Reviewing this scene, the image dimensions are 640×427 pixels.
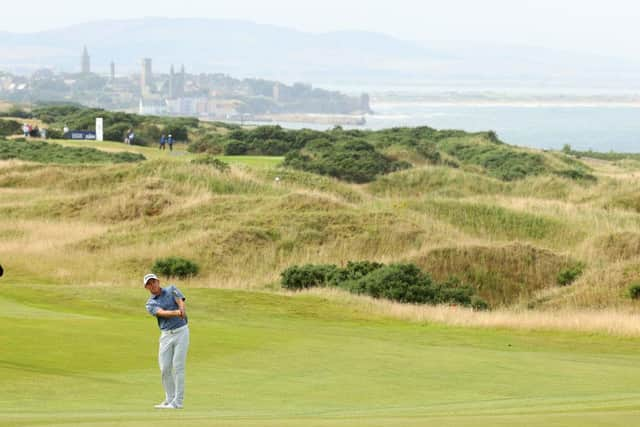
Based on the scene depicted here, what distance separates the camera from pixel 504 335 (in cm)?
2481

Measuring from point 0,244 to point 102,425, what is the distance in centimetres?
3238

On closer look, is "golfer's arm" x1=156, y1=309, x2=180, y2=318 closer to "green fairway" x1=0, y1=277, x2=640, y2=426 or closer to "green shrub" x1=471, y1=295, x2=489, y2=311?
"green fairway" x1=0, y1=277, x2=640, y2=426

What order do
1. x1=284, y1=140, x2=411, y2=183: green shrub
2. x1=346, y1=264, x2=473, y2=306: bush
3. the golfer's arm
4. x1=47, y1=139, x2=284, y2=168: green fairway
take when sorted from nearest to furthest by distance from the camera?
the golfer's arm
x1=346, y1=264, x2=473, y2=306: bush
x1=284, y1=140, x2=411, y2=183: green shrub
x1=47, y1=139, x2=284, y2=168: green fairway

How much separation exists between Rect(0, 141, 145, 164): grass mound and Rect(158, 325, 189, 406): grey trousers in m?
57.3

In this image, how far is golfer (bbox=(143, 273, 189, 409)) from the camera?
1383 cm

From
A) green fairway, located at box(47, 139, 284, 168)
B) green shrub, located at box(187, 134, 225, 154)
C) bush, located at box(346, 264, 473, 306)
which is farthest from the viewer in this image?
green shrub, located at box(187, 134, 225, 154)

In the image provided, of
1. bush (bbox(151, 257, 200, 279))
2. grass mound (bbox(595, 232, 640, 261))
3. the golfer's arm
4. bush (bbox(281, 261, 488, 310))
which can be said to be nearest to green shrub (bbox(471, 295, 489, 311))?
bush (bbox(281, 261, 488, 310))

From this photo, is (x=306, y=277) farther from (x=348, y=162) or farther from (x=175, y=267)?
(x=348, y=162)

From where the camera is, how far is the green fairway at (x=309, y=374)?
12531 millimetres

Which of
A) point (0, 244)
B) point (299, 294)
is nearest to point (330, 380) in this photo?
point (299, 294)

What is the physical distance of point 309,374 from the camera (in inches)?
660

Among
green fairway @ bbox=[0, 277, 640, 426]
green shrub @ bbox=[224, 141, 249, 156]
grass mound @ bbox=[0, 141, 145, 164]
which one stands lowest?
green shrub @ bbox=[224, 141, 249, 156]

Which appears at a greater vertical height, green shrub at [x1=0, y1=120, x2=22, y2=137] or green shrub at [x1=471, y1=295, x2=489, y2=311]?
green shrub at [x1=471, y1=295, x2=489, y2=311]

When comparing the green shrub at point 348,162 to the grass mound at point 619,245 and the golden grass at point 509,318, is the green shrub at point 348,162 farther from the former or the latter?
the golden grass at point 509,318
